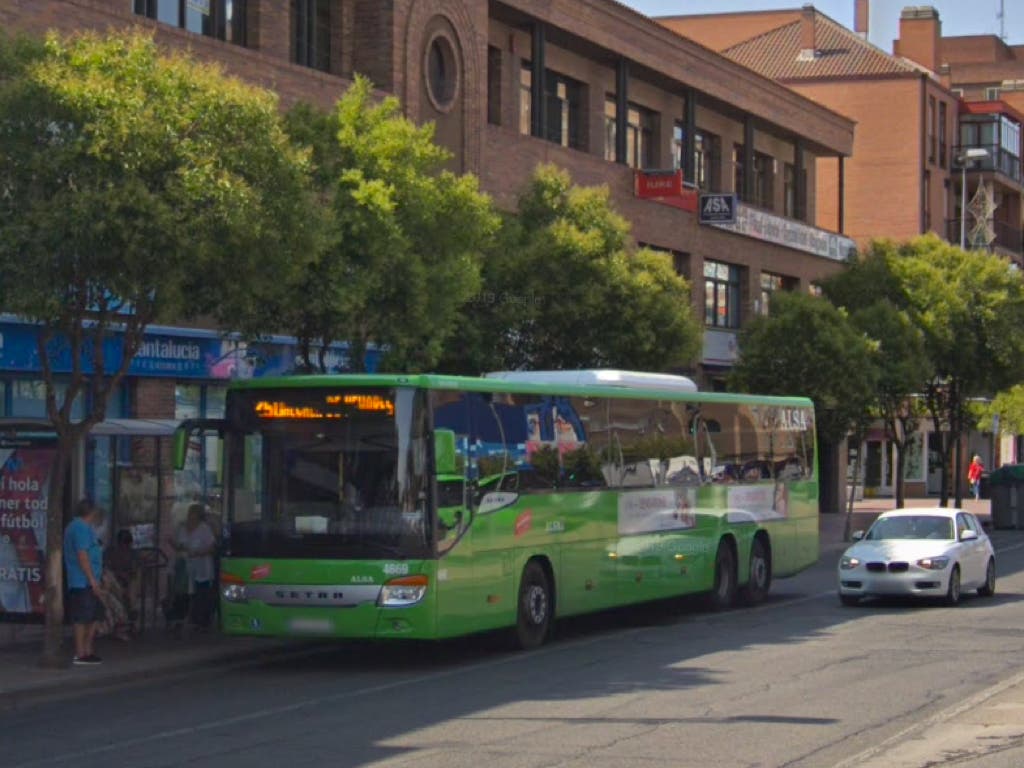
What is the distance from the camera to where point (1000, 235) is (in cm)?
7750

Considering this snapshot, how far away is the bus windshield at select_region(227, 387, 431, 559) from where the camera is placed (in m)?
16.7

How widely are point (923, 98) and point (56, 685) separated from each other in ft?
190

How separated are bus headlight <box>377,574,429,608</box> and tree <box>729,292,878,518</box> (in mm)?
24120

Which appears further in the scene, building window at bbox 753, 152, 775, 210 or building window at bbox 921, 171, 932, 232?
building window at bbox 921, 171, 932, 232

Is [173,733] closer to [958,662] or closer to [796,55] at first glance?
[958,662]

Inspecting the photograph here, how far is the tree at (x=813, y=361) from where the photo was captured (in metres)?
39.5

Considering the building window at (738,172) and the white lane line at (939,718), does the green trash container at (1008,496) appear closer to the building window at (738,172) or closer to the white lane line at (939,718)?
the building window at (738,172)

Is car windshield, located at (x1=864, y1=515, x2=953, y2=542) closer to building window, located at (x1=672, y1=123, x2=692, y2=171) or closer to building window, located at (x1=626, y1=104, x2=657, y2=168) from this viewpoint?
building window, located at (x1=626, y1=104, x2=657, y2=168)

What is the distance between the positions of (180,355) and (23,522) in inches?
316

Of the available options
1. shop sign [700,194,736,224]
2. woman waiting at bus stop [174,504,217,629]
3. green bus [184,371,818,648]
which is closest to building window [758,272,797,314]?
shop sign [700,194,736,224]

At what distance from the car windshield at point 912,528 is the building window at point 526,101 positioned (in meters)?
15.4

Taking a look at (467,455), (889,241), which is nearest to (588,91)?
(889,241)

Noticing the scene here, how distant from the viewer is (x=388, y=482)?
16750 millimetres

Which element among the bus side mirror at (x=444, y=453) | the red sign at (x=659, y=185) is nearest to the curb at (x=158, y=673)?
the bus side mirror at (x=444, y=453)
